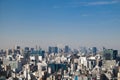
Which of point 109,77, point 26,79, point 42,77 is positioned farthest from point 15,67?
point 109,77

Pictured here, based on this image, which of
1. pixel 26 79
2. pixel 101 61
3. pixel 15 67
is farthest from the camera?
pixel 101 61

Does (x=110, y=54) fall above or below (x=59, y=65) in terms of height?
above

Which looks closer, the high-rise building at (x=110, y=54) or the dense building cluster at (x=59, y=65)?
the dense building cluster at (x=59, y=65)

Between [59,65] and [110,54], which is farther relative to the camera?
[110,54]

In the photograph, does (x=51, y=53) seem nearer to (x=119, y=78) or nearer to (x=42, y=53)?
(x=42, y=53)

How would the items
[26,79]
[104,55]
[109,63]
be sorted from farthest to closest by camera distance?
[104,55] < [109,63] < [26,79]

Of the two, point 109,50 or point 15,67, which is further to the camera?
point 109,50

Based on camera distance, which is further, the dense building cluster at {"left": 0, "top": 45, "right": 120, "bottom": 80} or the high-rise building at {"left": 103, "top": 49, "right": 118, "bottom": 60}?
the high-rise building at {"left": 103, "top": 49, "right": 118, "bottom": 60}
